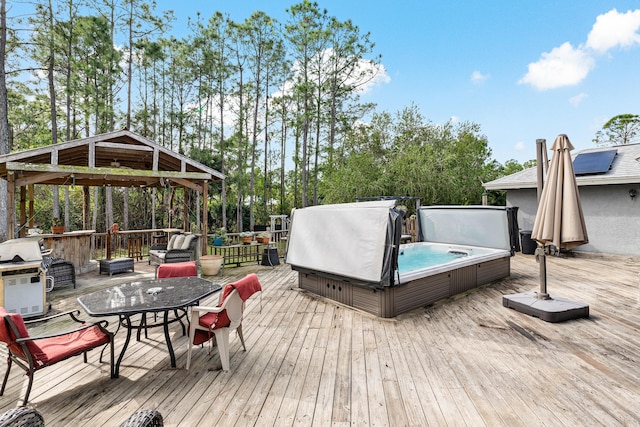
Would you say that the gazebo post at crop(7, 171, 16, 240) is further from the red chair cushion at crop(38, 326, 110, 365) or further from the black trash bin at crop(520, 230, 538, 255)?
the black trash bin at crop(520, 230, 538, 255)

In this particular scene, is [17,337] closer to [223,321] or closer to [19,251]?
[223,321]

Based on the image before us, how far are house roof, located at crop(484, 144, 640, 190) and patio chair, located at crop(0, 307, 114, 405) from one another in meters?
11.5

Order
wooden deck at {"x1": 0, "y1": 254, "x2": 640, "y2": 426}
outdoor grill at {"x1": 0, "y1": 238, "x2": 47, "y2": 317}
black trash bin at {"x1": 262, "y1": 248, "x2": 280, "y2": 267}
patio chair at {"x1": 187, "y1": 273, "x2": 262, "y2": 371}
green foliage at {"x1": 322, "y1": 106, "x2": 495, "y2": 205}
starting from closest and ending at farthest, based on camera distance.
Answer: wooden deck at {"x1": 0, "y1": 254, "x2": 640, "y2": 426} → patio chair at {"x1": 187, "y1": 273, "x2": 262, "y2": 371} → outdoor grill at {"x1": 0, "y1": 238, "x2": 47, "y2": 317} → black trash bin at {"x1": 262, "y1": 248, "x2": 280, "y2": 267} → green foliage at {"x1": 322, "y1": 106, "x2": 495, "y2": 205}

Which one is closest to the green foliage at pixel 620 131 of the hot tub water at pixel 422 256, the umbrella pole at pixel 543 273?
the hot tub water at pixel 422 256

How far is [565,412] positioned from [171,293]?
3.44 m

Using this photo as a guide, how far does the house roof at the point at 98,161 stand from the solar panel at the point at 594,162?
1044cm

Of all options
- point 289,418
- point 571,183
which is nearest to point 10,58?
point 289,418

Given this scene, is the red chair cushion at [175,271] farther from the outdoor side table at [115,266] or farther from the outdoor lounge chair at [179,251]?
the outdoor side table at [115,266]

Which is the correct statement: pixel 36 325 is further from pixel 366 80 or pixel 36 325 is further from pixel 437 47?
pixel 366 80

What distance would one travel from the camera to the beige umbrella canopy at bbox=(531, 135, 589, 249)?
3.94m

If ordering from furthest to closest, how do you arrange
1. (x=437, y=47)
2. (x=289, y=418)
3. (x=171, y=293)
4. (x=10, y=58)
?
(x=437, y=47) < (x=10, y=58) < (x=171, y=293) < (x=289, y=418)

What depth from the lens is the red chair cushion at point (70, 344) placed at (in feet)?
A: 7.65

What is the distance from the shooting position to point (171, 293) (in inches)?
121

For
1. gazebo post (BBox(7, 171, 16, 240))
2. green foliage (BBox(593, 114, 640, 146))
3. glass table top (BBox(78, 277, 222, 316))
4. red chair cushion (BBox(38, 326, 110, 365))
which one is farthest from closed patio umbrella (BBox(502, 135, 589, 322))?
A: green foliage (BBox(593, 114, 640, 146))
